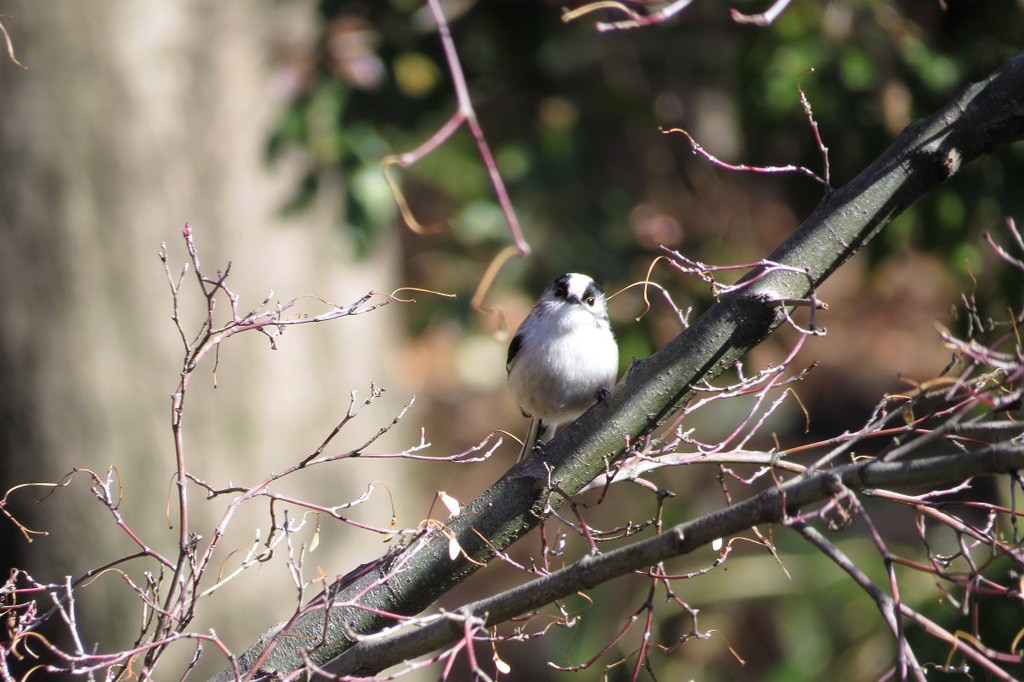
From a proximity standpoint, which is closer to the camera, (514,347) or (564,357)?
(564,357)

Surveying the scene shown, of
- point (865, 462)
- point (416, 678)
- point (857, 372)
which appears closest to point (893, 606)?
point (865, 462)

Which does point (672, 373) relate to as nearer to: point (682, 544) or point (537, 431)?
point (682, 544)

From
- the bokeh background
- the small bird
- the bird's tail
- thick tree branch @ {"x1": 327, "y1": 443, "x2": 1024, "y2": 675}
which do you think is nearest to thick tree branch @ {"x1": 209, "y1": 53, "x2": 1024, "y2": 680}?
thick tree branch @ {"x1": 327, "y1": 443, "x2": 1024, "y2": 675}

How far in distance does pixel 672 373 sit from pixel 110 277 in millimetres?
3583

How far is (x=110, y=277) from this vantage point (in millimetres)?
4758

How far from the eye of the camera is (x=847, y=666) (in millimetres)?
4980

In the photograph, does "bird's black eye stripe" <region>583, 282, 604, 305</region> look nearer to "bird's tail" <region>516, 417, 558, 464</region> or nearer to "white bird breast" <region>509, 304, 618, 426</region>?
"white bird breast" <region>509, 304, 618, 426</region>

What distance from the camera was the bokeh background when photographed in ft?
13.8

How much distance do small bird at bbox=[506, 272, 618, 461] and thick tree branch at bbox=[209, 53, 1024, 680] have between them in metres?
1.15

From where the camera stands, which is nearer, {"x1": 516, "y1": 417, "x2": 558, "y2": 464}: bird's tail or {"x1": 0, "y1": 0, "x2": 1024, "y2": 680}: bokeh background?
{"x1": 516, "y1": 417, "x2": 558, "y2": 464}: bird's tail

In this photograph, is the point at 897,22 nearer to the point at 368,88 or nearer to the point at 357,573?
the point at 368,88

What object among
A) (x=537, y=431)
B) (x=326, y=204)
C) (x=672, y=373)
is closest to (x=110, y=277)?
(x=326, y=204)

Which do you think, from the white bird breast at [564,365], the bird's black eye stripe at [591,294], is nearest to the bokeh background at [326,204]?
the bird's black eye stripe at [591,294]

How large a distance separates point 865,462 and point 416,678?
14.7ft
